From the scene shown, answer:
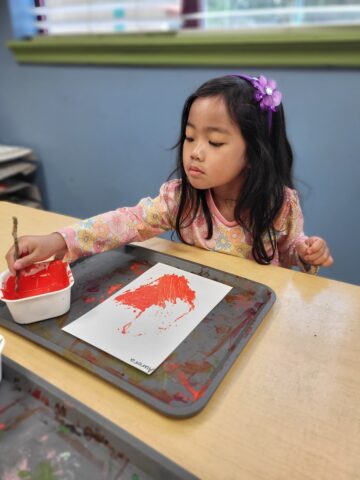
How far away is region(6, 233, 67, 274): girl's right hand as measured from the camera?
59cm

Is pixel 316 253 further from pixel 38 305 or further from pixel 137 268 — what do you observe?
pixel 38 305

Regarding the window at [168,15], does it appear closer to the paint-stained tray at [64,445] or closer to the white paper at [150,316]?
the white paper at [150,316]

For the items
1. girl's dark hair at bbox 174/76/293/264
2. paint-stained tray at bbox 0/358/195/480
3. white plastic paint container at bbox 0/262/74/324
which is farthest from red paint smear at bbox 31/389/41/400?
girl's dark hair at bbox 174/76/293/264

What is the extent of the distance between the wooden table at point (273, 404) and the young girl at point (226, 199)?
201 millimetres

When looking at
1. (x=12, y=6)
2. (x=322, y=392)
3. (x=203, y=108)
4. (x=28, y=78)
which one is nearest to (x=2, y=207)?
(x=203, y=108)

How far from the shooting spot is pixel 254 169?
0.77 metres

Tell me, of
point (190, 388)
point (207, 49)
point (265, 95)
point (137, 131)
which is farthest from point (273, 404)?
point (137, 131)

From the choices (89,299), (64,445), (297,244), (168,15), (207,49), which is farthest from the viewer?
(168,15)

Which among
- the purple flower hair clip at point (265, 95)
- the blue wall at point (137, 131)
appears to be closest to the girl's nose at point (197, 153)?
the purple flower hair clip at point (265, 95)

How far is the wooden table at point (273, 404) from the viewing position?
0.36m

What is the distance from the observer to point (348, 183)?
1.19 m

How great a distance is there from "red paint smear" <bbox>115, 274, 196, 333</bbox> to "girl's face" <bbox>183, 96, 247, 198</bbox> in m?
0.21

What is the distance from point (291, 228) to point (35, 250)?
21.2 inches

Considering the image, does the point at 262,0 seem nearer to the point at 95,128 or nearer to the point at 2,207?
the point at 95,128
